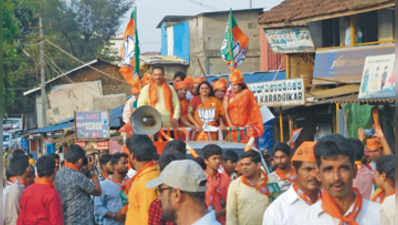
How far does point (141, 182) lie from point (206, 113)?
15.0 feet

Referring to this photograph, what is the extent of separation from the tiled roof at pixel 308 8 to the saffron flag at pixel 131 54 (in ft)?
23.5

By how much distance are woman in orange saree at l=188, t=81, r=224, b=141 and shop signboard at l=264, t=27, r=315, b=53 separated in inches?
345

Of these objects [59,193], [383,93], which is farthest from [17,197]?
[383,93]

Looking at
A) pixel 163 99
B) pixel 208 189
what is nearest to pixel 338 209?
pixel 208 189

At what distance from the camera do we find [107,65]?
33406mm

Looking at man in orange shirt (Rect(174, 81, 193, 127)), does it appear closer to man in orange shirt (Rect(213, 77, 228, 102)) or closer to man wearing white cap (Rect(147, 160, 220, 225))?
man in orange shirt (Rect(213, 77, 228, 102))

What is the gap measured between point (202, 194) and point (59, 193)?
3.35 m

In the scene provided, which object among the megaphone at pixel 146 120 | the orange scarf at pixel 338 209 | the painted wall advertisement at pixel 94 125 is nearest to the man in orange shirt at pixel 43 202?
the megaphone at pixel 146 120

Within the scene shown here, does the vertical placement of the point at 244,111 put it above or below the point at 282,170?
above

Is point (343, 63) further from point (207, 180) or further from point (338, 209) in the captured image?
point (338, 209)

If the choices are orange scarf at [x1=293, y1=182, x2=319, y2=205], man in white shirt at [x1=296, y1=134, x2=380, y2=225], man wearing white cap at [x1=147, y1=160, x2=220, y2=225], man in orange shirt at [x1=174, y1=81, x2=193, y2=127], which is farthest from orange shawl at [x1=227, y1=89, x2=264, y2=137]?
man wearing white cap at [x1=147, y1=160, x2=220, y2=225]

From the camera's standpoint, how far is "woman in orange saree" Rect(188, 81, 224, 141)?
964 cm

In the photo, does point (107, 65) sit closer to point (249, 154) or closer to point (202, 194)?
point (249, 154)

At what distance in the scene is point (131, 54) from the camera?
419 inches
